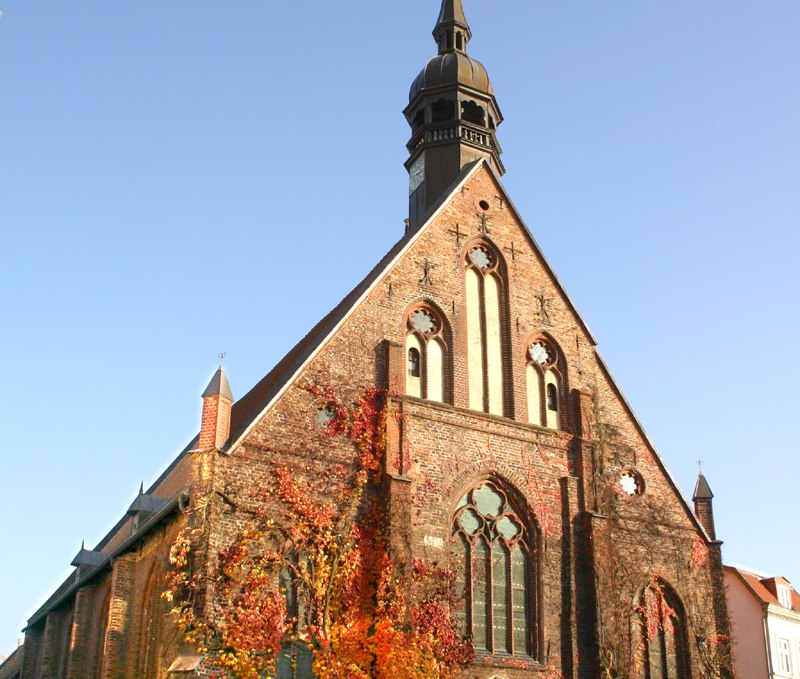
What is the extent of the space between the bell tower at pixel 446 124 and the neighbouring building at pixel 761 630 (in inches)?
870

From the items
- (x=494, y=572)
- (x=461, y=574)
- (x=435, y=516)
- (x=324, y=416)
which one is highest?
(x=324, y=416)

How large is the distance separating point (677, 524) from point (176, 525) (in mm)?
12448

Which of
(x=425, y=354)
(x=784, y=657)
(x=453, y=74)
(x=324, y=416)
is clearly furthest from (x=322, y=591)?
(x=784, y=657)

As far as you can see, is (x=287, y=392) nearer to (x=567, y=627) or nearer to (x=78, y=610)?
(x=567, y=627)

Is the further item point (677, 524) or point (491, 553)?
point (677, 524)

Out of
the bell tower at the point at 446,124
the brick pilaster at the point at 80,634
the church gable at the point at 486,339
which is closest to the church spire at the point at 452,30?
the bell tower at the point at 446,124

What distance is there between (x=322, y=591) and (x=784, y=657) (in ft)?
97.9

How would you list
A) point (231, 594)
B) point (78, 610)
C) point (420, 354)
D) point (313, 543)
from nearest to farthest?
point (231, 594), point (313, 543), point (420, 354), point (78, 610)

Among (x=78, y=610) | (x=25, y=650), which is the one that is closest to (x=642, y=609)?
(x=78, y=610)

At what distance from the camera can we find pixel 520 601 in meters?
23.1

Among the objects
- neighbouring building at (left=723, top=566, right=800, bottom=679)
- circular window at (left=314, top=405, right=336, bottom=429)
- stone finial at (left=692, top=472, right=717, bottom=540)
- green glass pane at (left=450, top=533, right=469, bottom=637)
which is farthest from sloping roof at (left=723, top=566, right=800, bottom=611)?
circular window at (left=314, top=405, right=336, bottom=429)

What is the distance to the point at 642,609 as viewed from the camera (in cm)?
2433

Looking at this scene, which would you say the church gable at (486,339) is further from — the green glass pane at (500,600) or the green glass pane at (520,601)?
the green glass pane at (500,600)

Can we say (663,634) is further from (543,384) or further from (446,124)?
(446,124)
